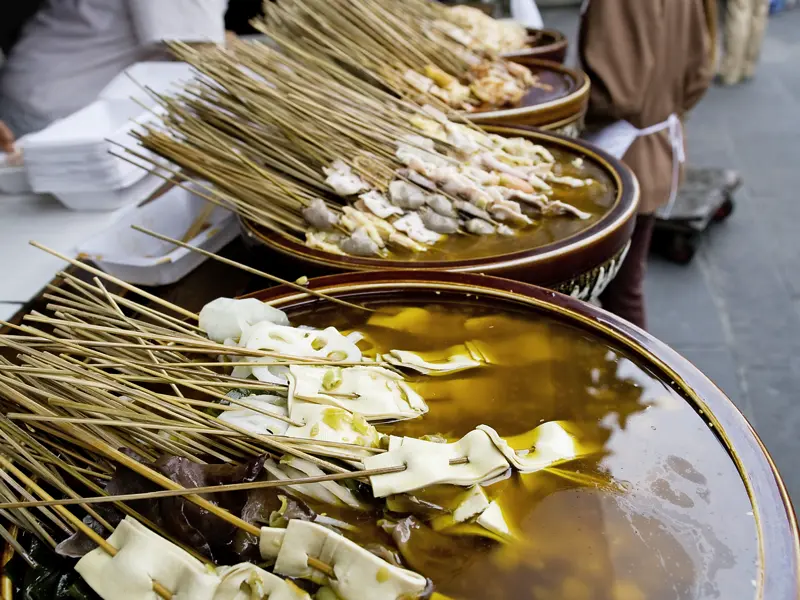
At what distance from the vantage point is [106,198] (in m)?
2.00

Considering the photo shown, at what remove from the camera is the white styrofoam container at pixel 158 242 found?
5.15 feet

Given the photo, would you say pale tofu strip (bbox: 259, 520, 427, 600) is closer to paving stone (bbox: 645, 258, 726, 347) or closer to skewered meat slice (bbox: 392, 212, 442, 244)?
skewered meat slice (bbox: 392, 212, 442, 244)

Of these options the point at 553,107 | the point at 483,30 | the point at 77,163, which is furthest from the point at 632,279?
the point at 77,163

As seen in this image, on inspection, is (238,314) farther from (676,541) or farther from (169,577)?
(676,541)

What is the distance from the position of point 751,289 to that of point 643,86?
2083mm

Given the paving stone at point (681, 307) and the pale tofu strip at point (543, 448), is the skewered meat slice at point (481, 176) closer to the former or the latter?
the pale tofu strip at point (543, 448)

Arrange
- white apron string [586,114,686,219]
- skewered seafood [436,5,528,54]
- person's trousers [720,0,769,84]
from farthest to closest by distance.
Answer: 1. person's trousers [720,0,769,84]
2. skewered seafood [436,5,528,54]
3. white apron string [586,114,686,219]

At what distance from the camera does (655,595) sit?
2.41 ft

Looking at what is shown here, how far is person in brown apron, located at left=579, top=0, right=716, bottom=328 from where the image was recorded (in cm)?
234

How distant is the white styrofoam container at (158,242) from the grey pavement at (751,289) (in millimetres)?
2399

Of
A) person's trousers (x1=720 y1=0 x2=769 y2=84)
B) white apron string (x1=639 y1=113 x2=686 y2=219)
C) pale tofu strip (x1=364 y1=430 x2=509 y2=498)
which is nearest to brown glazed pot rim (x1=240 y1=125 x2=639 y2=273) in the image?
pale tofu strip (x1=364 y1=430 x2=509 y2=498)

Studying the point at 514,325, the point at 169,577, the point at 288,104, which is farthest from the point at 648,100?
the point at 169,577

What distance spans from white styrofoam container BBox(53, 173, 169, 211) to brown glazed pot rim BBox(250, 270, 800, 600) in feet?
3.40

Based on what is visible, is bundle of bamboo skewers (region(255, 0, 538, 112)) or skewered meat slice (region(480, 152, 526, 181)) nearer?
skewered meat slice (region(480, 152, 526, 181))
